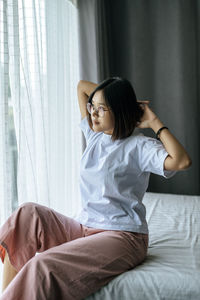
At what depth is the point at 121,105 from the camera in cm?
130

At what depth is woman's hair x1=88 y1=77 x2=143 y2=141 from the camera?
1294 millimetres

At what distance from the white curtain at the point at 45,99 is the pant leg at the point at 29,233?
29 centimetres

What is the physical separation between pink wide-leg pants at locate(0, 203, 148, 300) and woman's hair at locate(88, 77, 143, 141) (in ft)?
1.26

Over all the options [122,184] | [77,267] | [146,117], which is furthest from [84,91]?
[77,267]

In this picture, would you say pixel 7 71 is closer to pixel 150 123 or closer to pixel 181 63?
pixel 150 123

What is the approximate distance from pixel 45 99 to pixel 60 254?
3.48ft

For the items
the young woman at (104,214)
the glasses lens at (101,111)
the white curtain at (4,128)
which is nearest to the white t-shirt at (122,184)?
the young woman at (104,214)

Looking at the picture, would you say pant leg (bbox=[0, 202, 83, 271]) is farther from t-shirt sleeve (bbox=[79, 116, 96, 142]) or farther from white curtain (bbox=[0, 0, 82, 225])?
t-shirt sleeve (bbox=[79, 116, 96, 142])

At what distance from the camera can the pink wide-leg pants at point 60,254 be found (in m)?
0.96

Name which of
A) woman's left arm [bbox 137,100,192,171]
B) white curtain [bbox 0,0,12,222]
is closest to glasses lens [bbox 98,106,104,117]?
woman's left arm [bbox 137,100,192,171]

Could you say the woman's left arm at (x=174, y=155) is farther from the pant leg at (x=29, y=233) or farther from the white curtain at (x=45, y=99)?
the white curtain at (x=45, y=99)

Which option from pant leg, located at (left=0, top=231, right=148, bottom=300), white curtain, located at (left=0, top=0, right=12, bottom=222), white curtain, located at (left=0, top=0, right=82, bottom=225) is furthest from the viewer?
white curtain, located at (left=0, top=0, right=82, bottom=225)

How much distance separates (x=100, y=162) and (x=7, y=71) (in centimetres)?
53

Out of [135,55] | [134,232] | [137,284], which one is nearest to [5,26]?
[134,232]
